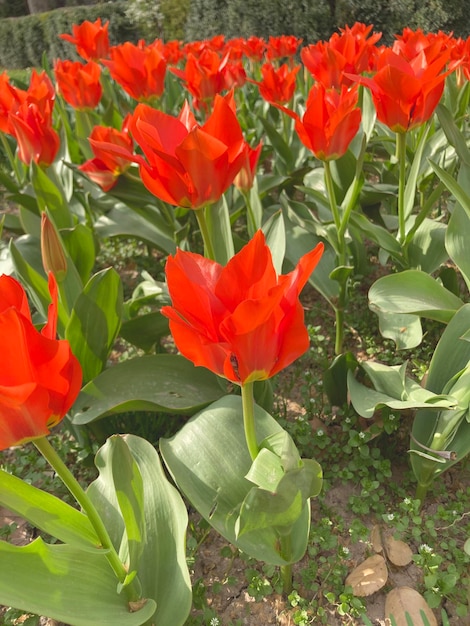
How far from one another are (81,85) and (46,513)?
2.21m

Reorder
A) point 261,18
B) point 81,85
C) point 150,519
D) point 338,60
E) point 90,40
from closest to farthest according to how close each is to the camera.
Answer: point 150,519
point 338,60
point 81,85
point 90,40
point 261,18

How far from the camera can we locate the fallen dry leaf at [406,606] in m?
1.15

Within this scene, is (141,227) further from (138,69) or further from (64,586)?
(64,586)

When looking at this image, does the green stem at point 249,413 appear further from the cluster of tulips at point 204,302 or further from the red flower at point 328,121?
the red flower at point 328,121

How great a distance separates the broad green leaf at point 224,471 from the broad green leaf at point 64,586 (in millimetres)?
196

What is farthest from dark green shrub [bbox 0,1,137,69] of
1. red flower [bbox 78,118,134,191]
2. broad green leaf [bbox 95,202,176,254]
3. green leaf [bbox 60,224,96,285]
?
green leaf [bbox 60,224,96,285]

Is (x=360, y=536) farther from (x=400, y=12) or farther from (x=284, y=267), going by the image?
(x=400, y=12)

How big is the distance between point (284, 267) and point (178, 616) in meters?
1.25

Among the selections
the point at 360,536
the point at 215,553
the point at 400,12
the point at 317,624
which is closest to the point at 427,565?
the point at 360,536

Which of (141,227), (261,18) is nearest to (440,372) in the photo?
(141,227)

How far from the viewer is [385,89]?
4.68 ft

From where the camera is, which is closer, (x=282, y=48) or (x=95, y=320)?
(x=95, y=320)

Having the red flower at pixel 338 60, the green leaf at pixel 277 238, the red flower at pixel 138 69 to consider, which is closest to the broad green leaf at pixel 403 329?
the green leaf at pixel 277 238

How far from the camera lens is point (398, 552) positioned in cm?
129
